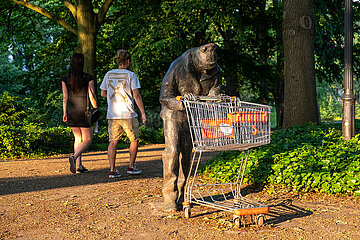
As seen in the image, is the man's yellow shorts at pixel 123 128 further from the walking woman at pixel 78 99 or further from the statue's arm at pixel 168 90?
the statue's arm at pixel 168 90

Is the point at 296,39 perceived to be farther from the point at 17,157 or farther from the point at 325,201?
the point at 17,157

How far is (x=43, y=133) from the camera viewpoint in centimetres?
1366

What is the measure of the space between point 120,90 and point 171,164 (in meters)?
3.14

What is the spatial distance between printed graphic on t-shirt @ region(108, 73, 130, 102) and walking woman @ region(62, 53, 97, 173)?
0.68 meters

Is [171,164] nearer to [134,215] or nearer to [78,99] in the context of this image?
[134,215]

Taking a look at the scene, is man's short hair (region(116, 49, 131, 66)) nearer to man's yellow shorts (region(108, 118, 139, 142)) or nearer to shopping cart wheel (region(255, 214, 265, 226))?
man's yellow shorts (region(108, 118, 139, 142))

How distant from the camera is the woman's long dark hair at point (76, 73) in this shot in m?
8.66

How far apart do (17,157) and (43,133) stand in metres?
1.26

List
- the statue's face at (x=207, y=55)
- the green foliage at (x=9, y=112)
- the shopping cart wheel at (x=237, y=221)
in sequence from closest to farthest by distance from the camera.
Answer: the shopping cart wheel at (x=237, y=221) < the statue's face at (x=207, y=55) < the green foliage at (x=9, y=112)

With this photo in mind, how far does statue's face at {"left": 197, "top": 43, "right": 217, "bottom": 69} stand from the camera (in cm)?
522

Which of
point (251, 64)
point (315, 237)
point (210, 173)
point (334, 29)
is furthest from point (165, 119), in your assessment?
point (251, 64)

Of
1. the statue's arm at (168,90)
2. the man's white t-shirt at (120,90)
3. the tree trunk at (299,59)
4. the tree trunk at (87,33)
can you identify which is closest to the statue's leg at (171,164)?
the statue's arm at (168,90)

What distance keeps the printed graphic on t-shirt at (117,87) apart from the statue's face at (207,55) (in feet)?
10.6

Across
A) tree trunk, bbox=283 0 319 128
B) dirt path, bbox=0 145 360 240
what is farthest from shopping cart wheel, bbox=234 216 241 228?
tree trunk, bbox=283 0 319 128
